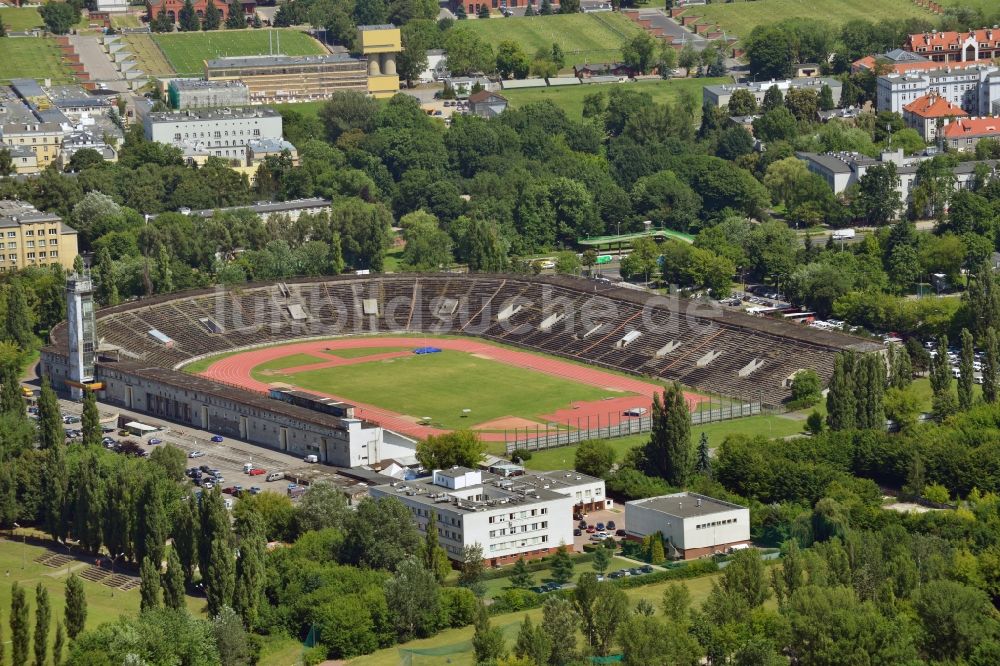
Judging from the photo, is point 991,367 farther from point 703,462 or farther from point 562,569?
point 562,569

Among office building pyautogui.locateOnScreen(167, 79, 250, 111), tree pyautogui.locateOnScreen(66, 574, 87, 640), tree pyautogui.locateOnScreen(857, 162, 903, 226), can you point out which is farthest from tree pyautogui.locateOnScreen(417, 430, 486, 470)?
office building pyautogui.locateOnScreen(167, 79, 250, 111)

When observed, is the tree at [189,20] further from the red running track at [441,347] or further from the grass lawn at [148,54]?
the red running track at [441,347]

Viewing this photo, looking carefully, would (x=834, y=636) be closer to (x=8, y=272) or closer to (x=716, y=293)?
(x=716, y=293)

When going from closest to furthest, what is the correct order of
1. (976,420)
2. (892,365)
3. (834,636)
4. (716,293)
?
(834,636), (976,420), (892,365), (716,293)

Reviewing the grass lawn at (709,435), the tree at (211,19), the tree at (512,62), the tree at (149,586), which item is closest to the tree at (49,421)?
the grass lawn at (709,435)

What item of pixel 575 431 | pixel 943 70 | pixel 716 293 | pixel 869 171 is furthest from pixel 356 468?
pixel 943 70

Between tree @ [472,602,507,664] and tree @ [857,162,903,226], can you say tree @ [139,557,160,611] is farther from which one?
tree @ [857,162,903,226]

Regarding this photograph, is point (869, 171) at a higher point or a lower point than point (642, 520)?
higher
